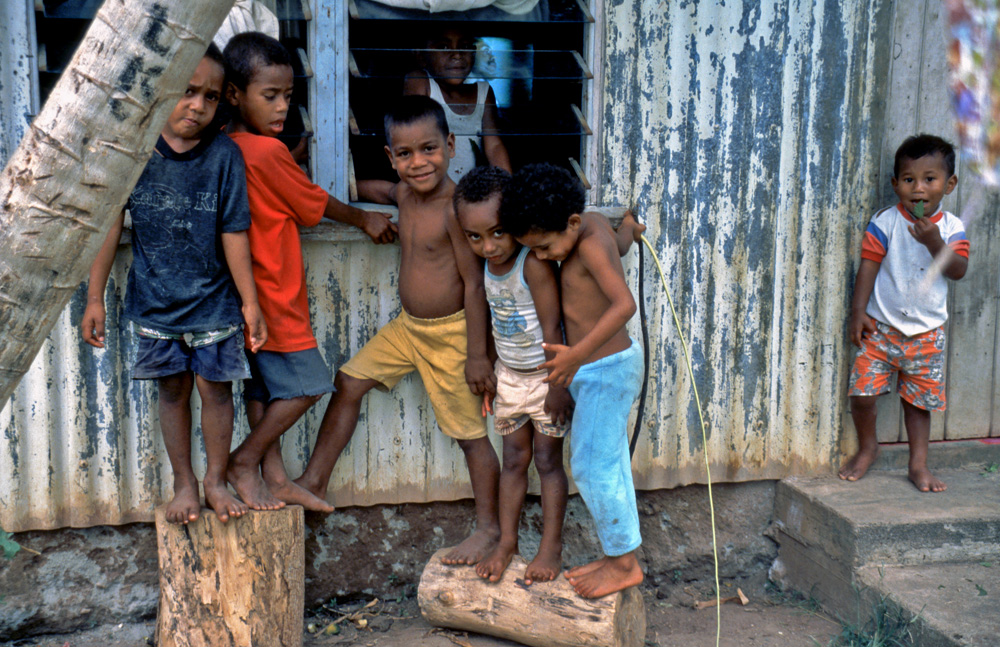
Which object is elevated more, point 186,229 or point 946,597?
point 186,229

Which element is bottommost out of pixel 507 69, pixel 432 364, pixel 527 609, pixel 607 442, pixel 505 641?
pixel 505 641

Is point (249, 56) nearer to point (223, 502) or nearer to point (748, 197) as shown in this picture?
point (223, 502)

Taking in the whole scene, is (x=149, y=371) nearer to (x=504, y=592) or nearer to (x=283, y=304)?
(x=283, y=304)

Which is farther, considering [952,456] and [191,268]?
[952,456]

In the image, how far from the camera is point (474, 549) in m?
3.23

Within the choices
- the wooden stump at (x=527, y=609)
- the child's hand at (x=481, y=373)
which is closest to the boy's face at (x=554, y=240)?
the child's hand at (x=481, y=373)

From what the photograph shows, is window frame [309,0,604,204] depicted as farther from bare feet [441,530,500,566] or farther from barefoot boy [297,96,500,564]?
bare feet [441,530,500,566]

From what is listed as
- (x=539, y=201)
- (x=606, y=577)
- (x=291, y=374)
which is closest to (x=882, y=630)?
(x=606, y=577)

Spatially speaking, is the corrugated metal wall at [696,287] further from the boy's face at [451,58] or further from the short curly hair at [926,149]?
the boy's face at [451,58]

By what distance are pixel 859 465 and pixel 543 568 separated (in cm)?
161

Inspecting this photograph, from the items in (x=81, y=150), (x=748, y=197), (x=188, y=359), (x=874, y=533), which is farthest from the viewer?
(x=748, y=197)

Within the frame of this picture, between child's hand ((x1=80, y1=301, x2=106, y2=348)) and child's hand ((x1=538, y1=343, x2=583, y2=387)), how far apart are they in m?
1.47

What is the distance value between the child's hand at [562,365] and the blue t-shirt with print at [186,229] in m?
1.06

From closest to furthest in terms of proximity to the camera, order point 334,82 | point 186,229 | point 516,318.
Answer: point 186,229
point 516,318
point 334,82
